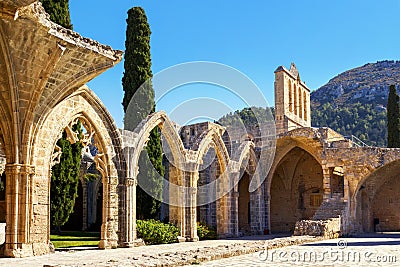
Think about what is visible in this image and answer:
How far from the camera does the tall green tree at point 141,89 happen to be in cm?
1719

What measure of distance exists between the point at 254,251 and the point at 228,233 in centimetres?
733

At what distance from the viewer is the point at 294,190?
25.0 m

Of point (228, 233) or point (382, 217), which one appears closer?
point (228, 233)

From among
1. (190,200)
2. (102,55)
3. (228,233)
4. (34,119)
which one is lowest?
(228,233)

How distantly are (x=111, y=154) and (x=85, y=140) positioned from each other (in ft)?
3.71

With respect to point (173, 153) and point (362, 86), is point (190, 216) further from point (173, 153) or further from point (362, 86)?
point (362, 86)

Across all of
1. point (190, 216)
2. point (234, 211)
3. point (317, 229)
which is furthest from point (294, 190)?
point (190, 216)

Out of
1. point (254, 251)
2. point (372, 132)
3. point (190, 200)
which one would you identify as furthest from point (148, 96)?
point (372, 132)

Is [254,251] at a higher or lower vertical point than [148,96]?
lower

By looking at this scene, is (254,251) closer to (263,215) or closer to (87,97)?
(87,97)

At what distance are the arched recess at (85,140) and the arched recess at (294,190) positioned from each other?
12.4 metres

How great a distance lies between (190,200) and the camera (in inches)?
642

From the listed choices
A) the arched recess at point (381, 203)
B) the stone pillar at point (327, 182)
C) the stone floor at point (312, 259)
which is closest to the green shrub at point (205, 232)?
the stone pillar at point (327, 182)

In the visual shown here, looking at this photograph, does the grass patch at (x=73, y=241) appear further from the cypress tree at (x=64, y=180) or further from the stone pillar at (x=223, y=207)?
the stone pillar at (x=223, y=207)
